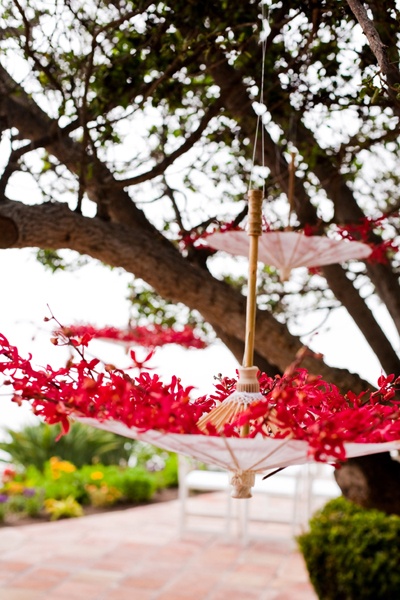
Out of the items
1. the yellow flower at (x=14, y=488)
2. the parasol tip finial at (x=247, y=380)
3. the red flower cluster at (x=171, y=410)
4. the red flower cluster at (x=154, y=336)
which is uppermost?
the red flower cluster at (x=154, y=336)

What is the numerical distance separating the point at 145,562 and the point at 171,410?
430cm

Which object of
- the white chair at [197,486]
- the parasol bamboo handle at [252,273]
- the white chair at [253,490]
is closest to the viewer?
the parasol bamboo handle at [252,273]

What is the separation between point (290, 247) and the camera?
2268 mm

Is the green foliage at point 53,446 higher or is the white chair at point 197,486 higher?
the green foliage at point 53,446

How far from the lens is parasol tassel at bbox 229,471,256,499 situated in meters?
Result: 1.32

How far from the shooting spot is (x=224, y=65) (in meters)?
2.83

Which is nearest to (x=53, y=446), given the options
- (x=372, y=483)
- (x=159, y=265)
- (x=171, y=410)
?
(x=372, y=483)

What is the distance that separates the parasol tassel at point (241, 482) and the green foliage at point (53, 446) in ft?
20.6

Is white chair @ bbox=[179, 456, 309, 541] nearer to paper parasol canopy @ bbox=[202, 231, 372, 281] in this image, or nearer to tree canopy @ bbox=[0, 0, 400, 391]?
tree canopy @ bbox=[0, 0, 400, 391]

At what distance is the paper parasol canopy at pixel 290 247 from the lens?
2.21 m

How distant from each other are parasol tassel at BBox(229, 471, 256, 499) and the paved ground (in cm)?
347

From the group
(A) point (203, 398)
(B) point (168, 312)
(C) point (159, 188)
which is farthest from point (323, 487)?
(A) point (203, 398)

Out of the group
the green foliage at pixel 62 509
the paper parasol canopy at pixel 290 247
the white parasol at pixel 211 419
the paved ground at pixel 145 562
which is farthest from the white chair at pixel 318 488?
the white parasol at pixel 211 419

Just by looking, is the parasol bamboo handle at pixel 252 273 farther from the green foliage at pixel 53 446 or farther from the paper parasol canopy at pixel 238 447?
the green foliage at pixel 53 446
